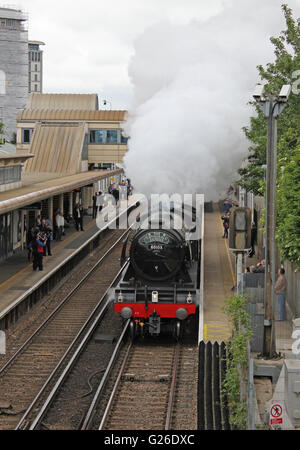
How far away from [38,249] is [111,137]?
834 inches

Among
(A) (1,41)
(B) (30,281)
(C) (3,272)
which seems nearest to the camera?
(B) (30,281)

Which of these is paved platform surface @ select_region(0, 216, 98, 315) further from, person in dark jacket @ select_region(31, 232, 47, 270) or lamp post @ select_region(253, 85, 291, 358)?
lamp post @ select_region(253, 85, 291, 358)

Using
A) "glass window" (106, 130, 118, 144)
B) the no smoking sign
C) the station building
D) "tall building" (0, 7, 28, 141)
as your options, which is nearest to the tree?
the no smoking sign

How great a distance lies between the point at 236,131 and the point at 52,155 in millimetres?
24162

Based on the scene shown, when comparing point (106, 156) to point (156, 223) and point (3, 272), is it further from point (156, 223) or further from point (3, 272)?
point (156, 223)

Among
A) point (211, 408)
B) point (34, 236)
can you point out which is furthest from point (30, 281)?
point (211, 408)

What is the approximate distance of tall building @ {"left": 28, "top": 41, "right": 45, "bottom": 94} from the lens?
344ft

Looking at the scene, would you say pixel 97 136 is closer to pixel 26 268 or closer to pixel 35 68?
pixel 26 268

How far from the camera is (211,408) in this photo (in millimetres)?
9617

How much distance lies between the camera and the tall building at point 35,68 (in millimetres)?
105000

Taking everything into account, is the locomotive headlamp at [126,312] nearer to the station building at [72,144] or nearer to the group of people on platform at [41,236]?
the group of people on platform at [41,236]

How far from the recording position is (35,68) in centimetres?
10619

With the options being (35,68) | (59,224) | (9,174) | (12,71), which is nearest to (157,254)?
(9,174)

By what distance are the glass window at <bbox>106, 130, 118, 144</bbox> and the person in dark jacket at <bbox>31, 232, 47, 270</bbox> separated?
2010 cm
